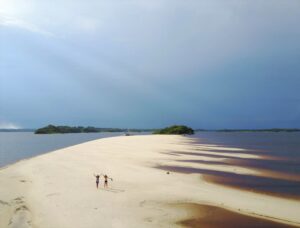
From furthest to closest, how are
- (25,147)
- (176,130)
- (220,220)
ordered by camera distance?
1. (176,130)
2. (25,147)
3. (220,220)

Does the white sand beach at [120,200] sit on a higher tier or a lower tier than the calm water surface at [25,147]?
lower

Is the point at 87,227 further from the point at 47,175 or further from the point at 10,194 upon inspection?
the point at 47,175

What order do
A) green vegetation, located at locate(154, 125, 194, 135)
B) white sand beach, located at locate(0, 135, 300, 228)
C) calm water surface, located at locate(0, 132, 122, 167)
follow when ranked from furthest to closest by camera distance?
green vegetation, located at locate(154, 125, 194, 135) → calm water surface, located at locate(0, 132, 122, 167) → white sand beach, located at locate(0, 135, 300, 228)

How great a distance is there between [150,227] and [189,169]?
18.8 meters

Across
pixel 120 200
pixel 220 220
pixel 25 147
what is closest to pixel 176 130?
pixel 25 147

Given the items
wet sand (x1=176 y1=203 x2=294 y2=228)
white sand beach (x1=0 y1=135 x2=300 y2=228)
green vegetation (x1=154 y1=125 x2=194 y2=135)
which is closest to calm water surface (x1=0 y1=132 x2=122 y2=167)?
white sand beach (x1=0 y1=135 x2=300 y2=228)

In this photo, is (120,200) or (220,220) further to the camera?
(120,200)

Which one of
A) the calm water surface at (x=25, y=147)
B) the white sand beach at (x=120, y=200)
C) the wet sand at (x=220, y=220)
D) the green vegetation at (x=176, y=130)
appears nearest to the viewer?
the wet sand at (x=220, y=220)

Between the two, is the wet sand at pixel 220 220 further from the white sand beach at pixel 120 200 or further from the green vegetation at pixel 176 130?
the green vegetation at pixel 176 130

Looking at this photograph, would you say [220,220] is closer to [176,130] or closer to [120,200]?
[120,200]

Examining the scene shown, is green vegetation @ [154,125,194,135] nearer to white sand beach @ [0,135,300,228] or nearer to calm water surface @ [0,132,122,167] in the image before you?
calm water surface @ [0,132,122,167]

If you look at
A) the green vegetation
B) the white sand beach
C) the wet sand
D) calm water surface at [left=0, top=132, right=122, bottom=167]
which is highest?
the green vegetation

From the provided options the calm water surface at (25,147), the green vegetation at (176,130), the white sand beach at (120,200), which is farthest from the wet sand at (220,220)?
the green vegetation at (176,130)

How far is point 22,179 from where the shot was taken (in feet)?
89.4
